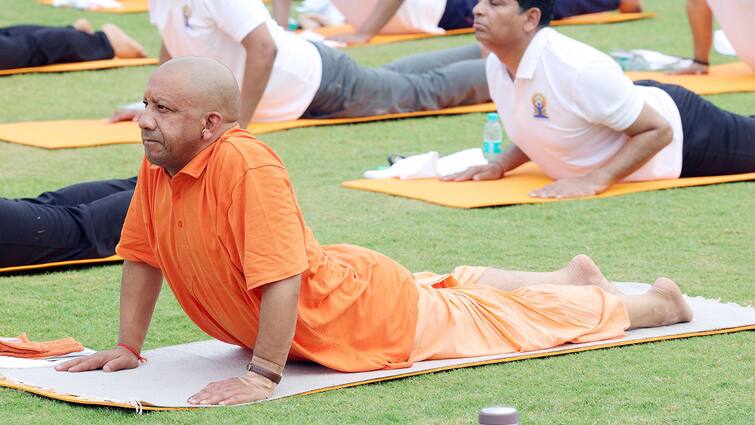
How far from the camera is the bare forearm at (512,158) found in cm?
690

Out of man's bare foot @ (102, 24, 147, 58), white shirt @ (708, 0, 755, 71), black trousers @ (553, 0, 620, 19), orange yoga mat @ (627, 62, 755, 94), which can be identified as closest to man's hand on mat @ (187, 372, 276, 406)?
orange yoga mat @ (627, 62, 755, 94)

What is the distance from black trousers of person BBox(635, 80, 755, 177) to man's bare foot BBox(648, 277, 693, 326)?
240cm

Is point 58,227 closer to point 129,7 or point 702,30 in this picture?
point 702,30

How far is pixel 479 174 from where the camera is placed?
684 centimetres

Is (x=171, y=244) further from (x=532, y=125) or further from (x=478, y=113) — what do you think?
(x=478, y=113)

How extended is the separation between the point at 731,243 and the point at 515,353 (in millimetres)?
1758

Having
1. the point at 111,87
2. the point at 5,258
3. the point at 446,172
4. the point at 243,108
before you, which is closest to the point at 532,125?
the point at 446,172

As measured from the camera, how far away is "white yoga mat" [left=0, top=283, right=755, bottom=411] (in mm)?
3582

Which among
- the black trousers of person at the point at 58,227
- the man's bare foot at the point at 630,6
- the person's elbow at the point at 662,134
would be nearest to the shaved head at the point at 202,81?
the black trousers of person at the point at 58,227

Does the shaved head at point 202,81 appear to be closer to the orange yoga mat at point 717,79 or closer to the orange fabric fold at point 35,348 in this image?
the orange fabric fold at point 35,348

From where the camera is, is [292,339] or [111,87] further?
[111,87]

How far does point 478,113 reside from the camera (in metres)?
8.65

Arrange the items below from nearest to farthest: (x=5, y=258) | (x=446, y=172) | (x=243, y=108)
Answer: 1. (x=5, y=258)
2. (x=446, y=172)
3. (x=243, y=108)

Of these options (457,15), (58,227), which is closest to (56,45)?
(457,15)
